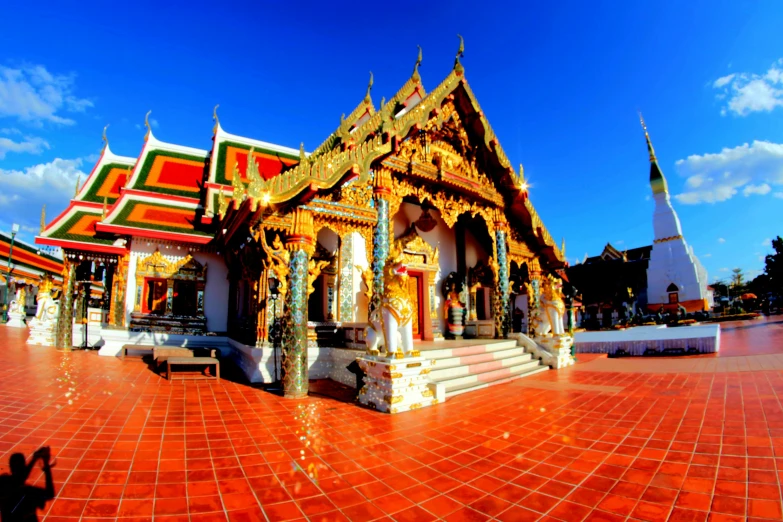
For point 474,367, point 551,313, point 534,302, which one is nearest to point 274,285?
point 474,367

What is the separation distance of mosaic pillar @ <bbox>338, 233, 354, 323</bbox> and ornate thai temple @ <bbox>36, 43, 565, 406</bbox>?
31mm

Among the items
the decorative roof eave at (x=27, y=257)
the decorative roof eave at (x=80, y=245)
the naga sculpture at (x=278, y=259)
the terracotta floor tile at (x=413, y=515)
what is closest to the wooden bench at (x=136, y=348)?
the decorative roof eave at (x=80, y=245)

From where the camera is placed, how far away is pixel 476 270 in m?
11.1

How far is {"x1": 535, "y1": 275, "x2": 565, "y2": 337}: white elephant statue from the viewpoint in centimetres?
890

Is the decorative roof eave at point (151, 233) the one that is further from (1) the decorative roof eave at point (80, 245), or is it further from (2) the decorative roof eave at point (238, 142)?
(2) the decorative roof eave at point (238, 142)

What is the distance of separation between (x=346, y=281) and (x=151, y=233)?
5.60m

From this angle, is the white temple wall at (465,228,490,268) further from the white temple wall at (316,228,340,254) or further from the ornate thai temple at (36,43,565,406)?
the white temple wall at (316,228,340,254)

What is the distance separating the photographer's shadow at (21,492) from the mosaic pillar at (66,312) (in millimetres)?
9574

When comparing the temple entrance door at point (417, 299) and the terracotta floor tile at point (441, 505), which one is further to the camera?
the temple entrance door at point (417, 299)

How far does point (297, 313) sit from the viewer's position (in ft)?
18.8

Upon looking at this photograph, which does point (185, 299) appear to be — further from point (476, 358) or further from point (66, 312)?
point (476, 358)

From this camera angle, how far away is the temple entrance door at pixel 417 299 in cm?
991

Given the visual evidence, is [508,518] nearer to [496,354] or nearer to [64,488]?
[64,488]

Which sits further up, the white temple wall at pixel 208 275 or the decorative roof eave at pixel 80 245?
the decorative roof eave at pixel 80 245
